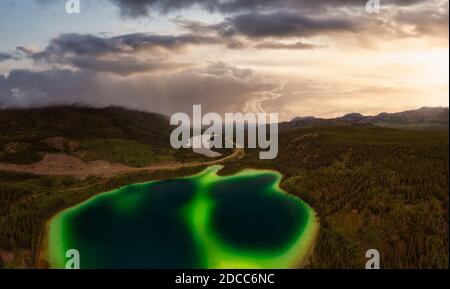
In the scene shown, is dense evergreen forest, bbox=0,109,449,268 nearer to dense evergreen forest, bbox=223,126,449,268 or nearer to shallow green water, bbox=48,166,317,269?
dense evergreen forest, bbox=223,126,449,268

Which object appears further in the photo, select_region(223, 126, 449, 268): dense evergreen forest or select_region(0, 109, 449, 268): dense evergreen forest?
select_region(0, 109, 449, 268): dense evergreen forest

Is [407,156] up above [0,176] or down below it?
above

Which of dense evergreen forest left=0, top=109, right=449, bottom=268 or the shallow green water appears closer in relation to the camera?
the shallow green water

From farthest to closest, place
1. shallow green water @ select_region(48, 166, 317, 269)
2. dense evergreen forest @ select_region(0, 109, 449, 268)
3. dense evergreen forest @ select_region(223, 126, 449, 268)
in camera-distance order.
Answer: dense evergreen forest @ select_region(0, 109, 449, 268) < shallow green water @ select_region(48, 166, 317, 269) < dense evergreen forest @ select_region(223, 126, 449, 268)

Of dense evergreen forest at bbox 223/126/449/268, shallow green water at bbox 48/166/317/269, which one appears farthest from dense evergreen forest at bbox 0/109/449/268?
shallow green water at bbox 48/166/317/269

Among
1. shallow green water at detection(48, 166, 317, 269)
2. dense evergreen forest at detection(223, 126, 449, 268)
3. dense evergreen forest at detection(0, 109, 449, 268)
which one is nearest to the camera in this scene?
dense evergreen forest at detection(223, 126, 449, 268)

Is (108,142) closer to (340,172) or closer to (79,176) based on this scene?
(79,176)
